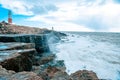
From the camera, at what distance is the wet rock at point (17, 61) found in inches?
260

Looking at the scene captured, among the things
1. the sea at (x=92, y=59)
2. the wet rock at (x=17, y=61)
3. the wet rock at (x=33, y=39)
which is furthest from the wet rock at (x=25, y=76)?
the wet rock at (x=33, y=39)

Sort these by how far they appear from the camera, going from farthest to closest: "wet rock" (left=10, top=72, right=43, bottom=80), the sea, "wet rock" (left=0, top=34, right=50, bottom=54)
→ "wet rock" (left=0, top=34, right=50, bottom=54) < the sea < "wet rock" (left=10, top=72, right=43, bottom=80)

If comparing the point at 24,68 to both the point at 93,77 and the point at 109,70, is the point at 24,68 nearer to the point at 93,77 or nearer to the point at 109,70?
the point at 93,77

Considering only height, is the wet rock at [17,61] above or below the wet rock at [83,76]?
above

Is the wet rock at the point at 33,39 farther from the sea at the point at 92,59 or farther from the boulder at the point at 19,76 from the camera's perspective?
the boulder at the point at 19,76

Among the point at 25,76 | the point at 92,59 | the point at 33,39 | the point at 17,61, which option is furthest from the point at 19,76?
the point at 92,59

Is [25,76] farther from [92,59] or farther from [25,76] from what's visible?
[92,59]

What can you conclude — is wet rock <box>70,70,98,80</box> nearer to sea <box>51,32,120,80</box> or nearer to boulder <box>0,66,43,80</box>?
boulder <box>0,66,43,80</box>

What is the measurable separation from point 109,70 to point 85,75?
A: 7.05 meters

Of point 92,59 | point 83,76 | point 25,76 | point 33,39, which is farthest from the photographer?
point 92,59

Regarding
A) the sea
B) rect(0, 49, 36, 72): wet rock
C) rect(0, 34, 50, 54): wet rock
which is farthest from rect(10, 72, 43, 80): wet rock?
rect(0, 34, 50, 54): wet rock

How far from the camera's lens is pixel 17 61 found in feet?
23.3

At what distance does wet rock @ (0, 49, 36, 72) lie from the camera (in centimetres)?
661

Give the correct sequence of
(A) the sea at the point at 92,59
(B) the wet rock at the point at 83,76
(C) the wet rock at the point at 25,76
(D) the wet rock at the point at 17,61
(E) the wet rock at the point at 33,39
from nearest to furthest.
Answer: (C) the wet rock at the point at 25,76 → (D) the wet rock at the point at 17,61 → (B) the wet rock at the point at 83,76 → (A) the sea at the point at 92,59 → (E) the wet rock at the point at 33,39
